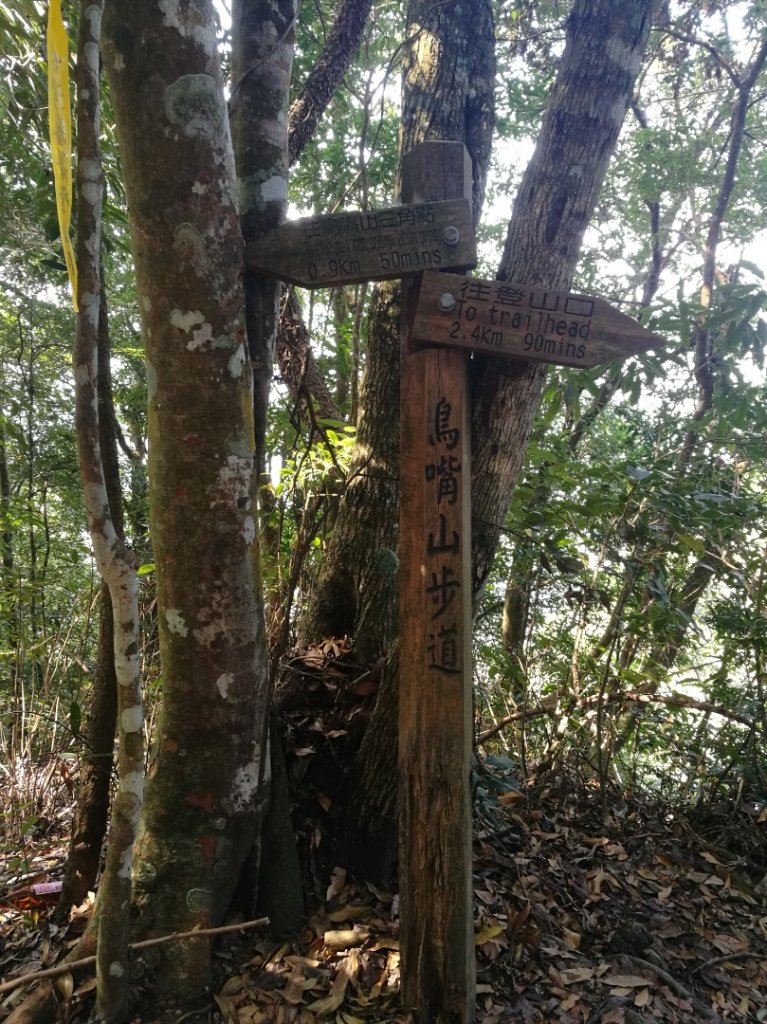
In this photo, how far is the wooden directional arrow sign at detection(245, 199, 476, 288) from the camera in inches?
86.3

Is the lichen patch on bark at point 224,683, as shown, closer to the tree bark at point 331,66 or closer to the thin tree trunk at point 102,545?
the thin tree trunk at point 102,545

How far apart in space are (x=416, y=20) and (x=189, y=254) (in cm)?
224

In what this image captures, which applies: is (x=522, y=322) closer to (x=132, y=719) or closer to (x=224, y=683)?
(x=224, y=683)

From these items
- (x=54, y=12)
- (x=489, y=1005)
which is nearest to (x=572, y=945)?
(x=489, y=1005)

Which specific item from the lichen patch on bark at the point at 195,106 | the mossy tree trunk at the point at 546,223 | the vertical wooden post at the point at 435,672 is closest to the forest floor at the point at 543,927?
the vertical wooden post at the point at 435,672

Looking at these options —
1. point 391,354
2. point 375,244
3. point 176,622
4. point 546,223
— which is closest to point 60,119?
point 375,244

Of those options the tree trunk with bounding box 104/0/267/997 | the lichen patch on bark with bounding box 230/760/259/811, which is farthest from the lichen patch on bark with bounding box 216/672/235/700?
the lichen patch on bark with bounding box 230/760/259/811

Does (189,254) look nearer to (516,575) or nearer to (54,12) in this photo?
(54,12)

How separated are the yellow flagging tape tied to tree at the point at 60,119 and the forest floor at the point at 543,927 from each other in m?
2.28

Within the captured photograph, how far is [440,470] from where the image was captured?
7.34 ft

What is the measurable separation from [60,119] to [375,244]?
4.15 feet

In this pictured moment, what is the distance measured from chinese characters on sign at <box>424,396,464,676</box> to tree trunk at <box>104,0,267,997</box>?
1.97 ft

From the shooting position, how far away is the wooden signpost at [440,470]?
2164 mm

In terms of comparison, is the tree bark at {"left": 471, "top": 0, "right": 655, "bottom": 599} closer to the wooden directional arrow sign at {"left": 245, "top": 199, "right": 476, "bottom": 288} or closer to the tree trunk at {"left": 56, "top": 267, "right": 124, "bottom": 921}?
the wooden directional arrow sign at {"left": 245, "top": 199, "right": 476, "bottom": 288}
